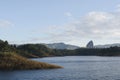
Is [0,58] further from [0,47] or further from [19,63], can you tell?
[0,47]

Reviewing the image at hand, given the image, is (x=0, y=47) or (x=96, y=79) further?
(x=0, y=47)

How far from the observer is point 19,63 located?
4513 inches

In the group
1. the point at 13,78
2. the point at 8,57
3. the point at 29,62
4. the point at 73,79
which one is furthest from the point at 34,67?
the point at 73,79

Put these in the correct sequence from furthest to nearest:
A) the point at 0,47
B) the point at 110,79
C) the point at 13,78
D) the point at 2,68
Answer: the point at 0,47 → the point at 2,68 → the point at 13,78 → the point at 110,79

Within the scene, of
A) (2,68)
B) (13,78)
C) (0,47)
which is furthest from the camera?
(0,47)

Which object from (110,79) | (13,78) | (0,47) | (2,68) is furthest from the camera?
(0,47)

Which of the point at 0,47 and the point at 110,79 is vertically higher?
the point at 0,47

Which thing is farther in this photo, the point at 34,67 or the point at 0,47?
the point at 0,47

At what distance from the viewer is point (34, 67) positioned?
11594 cm

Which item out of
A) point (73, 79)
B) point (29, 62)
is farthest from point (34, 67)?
point (73, 79)

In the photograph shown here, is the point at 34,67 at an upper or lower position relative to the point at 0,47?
lower

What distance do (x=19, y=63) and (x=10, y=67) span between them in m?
3.92

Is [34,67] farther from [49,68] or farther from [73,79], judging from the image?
[73,79]

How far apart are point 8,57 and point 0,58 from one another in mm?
3107
